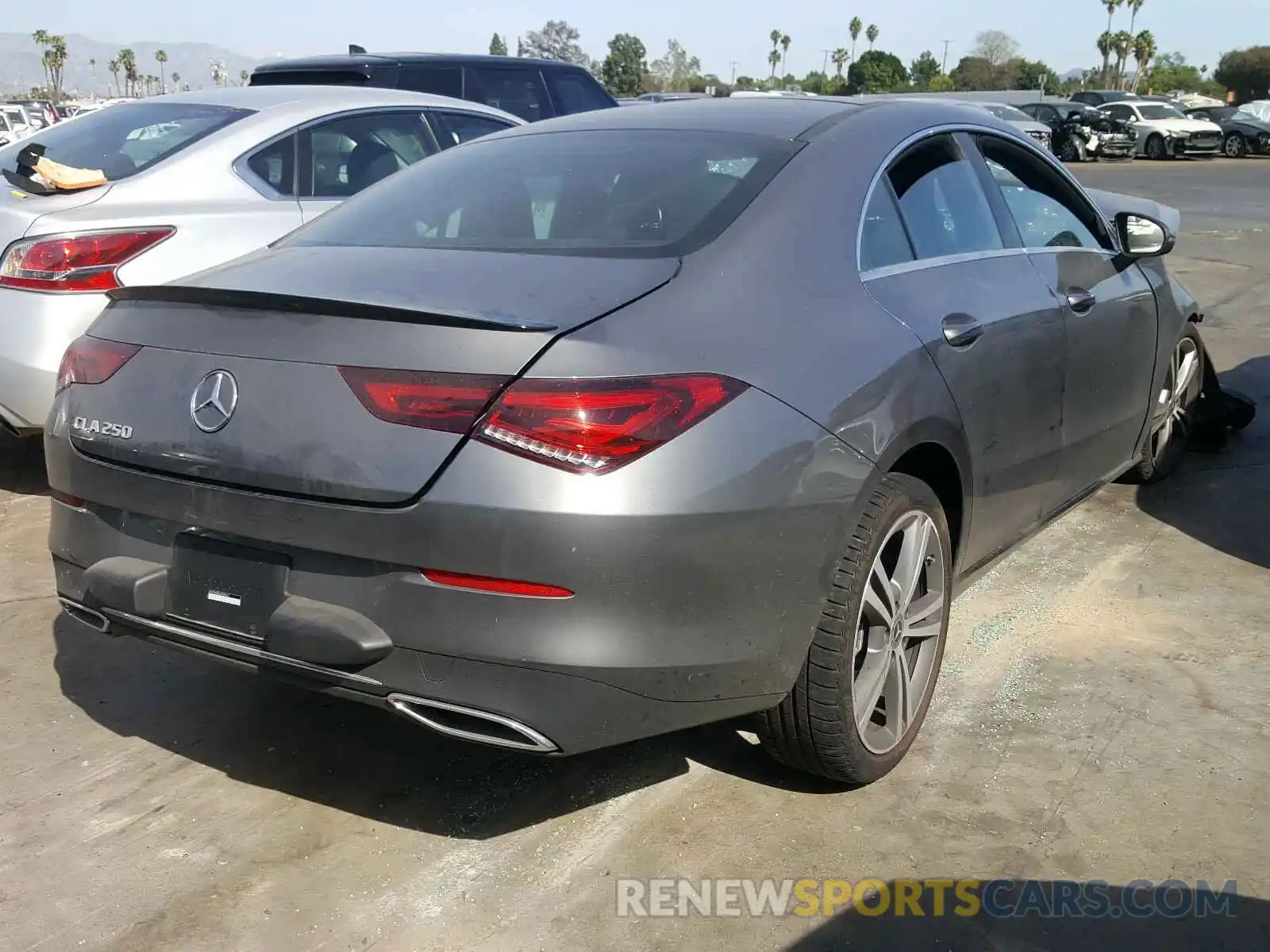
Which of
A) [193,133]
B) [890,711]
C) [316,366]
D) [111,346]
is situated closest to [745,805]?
[890,711]

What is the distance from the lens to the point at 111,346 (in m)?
2.75

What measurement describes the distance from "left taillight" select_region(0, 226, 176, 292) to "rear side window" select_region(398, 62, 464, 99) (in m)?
4.80

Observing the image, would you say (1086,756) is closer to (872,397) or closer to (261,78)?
(872,397)

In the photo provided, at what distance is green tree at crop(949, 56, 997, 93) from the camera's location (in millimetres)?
98312

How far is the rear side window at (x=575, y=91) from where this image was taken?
375 inches

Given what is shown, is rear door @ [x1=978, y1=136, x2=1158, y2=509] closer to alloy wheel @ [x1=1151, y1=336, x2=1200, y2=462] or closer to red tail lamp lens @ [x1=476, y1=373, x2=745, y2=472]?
alloy wheel @ [x1=1151, y1=336, x2=1200, y2=462]

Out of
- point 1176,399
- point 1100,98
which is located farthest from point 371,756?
point 1100,98

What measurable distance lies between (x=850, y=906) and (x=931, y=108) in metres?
2.28

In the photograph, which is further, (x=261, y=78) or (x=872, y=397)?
(x=261, y=78)

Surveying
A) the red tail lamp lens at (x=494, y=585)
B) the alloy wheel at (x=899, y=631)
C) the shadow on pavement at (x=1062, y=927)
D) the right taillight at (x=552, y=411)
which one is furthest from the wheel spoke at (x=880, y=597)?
the red tail lamp lens at (x=494, y=585)

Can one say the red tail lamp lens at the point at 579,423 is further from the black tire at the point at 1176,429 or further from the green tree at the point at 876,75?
the green tree at the point at 876,75

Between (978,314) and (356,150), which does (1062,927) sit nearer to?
(978,314)

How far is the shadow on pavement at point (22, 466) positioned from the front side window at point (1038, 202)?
3809mm

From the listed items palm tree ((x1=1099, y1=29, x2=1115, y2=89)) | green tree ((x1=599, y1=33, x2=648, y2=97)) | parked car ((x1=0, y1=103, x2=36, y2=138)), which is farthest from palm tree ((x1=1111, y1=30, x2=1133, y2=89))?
Answer: parked car ((x1=0, y1=103, x2=36, y2=138))
